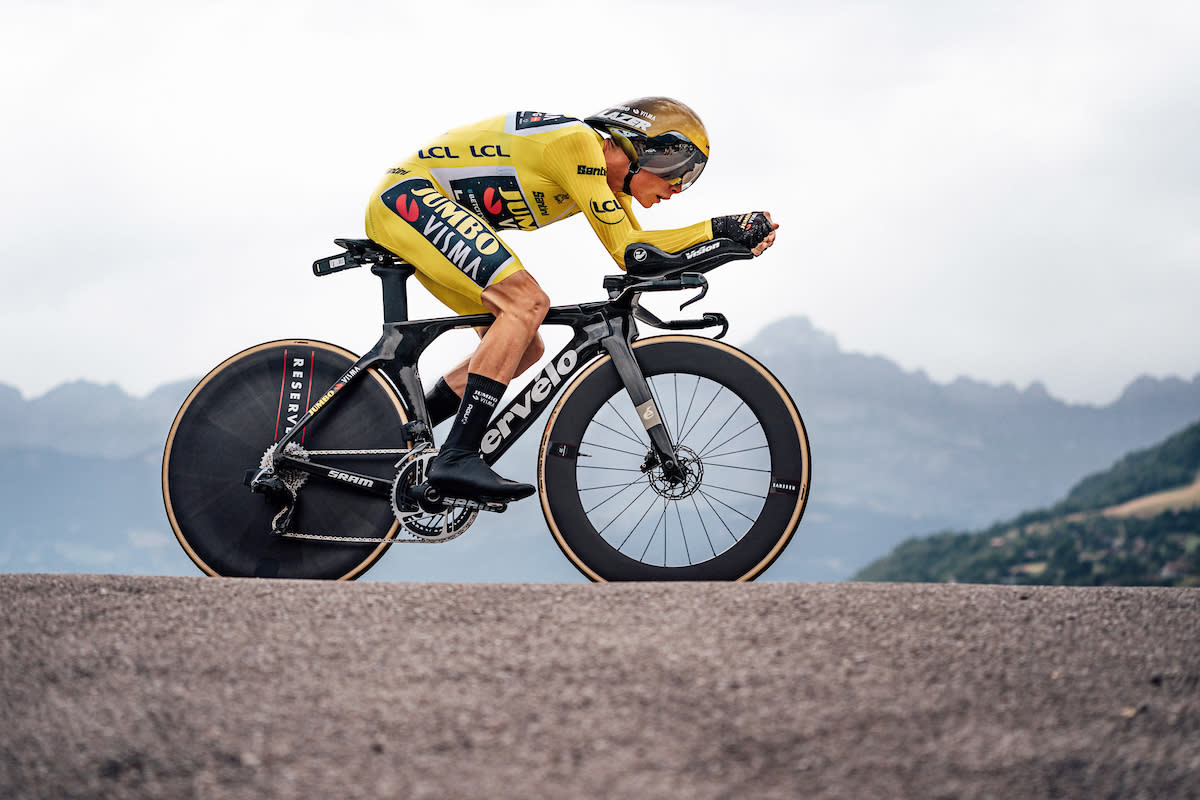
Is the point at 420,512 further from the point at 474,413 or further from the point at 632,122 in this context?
the point at 632,122

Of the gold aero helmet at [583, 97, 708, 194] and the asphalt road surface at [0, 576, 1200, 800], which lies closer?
the asphalt road surface at [0, 576, 1200, 800]

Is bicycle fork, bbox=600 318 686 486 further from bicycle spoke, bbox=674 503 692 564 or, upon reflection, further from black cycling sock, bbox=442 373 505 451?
black cycling sock, bbox=442 373 505 451

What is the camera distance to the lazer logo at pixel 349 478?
5.54 metres

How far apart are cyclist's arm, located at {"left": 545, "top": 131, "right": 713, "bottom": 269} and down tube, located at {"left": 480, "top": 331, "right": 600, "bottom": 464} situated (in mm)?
528

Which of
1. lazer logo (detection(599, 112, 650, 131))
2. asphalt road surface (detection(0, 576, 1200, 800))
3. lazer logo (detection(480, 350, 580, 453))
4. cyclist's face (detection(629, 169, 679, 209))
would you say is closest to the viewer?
asphalt road surface (detection(0, 576, 1200, 800))

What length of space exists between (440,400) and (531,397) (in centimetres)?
60

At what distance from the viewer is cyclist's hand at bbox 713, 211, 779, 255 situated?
5277mm

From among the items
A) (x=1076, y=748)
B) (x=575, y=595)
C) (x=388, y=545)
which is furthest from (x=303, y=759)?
(x=388, y=545)

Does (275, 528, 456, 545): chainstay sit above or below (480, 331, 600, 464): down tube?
below

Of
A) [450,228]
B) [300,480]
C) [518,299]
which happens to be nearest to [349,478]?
[300,480]

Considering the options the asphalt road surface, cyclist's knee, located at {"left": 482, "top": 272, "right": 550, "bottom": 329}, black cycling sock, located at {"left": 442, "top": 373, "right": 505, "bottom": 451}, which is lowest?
the asphalt road surface

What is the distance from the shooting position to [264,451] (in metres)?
5.78

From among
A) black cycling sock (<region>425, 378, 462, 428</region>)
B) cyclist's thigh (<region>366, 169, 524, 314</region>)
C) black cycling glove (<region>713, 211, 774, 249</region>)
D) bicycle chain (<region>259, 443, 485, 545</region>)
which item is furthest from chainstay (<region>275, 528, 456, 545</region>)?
black cycling glove (<region>713, 211, 774, 249</region>)

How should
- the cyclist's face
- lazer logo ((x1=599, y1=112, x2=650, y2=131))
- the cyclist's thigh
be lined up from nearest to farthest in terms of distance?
1. the cyclist's thigh
2. lazer logo ((x1=599, y1=112, x2=650, y2=131))
3. the cyclist's face
